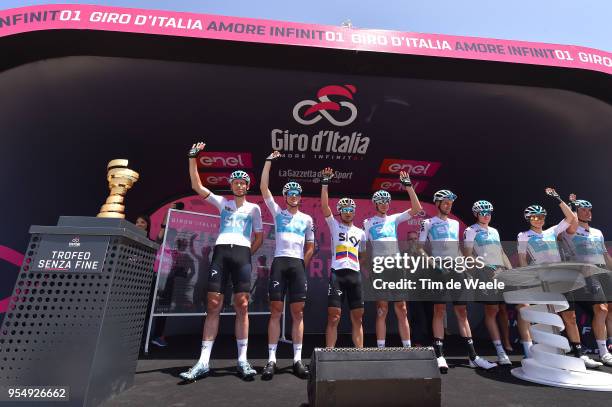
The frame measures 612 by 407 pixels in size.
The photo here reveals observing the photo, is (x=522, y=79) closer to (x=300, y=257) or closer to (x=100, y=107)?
(x=300, y=257)

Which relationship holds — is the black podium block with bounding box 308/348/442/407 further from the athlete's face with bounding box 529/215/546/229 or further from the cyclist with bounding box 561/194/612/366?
the cyclist with bounding box 561/194/612/366

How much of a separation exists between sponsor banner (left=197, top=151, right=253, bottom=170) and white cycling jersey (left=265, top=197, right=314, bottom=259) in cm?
194

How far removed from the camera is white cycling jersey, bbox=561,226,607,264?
454 cm

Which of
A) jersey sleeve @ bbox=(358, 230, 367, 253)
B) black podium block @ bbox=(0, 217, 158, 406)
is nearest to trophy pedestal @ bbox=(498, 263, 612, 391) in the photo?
jersey sleeve @ bbox=(358, 230, 367, 253)

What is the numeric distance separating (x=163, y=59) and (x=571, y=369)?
5.72 meters

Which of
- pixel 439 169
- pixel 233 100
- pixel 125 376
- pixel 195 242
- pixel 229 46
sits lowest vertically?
pixel 125 376

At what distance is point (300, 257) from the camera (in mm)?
3822

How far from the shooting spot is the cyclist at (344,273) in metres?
3.70

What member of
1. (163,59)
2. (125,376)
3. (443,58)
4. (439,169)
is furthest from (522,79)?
(125,376)

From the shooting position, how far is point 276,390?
2916 mm

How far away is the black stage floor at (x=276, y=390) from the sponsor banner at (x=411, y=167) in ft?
10.2

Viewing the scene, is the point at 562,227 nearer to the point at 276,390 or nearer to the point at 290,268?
the point at 290,268

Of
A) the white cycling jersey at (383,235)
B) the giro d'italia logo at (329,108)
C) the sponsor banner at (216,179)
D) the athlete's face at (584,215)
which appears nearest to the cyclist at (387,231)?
the white cycling jersey at (383,235)

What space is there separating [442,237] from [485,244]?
2.09 feet
